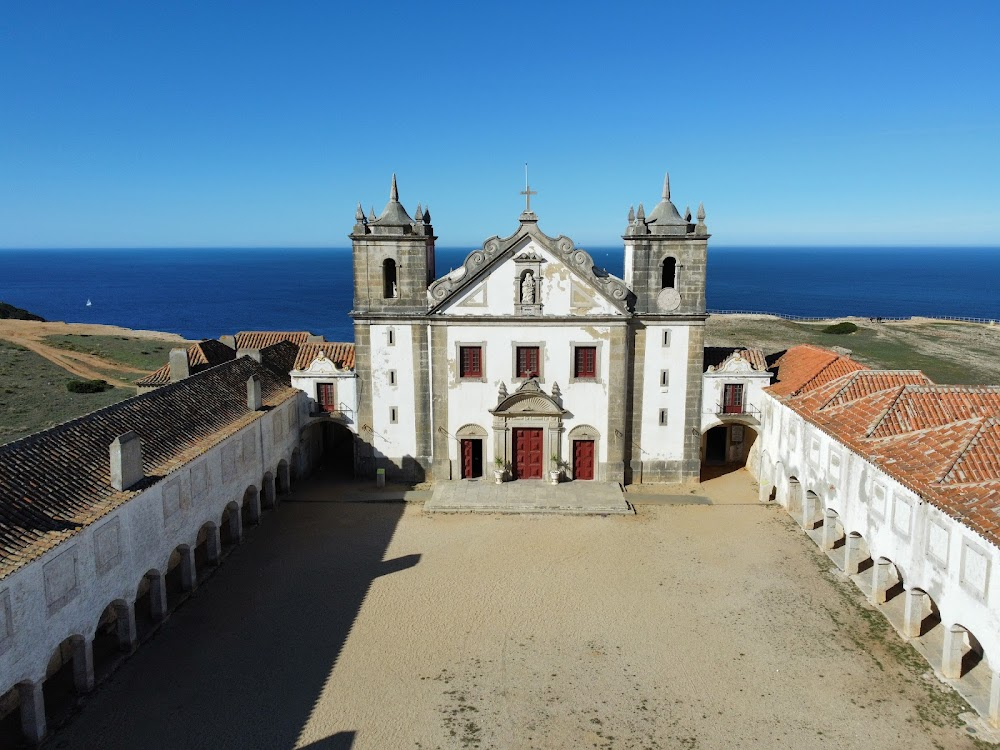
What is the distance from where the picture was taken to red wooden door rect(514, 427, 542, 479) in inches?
1363

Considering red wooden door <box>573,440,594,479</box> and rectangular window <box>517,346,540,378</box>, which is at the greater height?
rectangular window <box>517,346,540,378</box>

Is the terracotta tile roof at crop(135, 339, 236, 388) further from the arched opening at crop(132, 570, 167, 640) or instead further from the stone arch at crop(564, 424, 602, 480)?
the stone arch at crop(564, 424, 602, 480)

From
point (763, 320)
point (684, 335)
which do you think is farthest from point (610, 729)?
point (763, 320)

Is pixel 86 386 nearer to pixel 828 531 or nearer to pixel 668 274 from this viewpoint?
pixel 668 274

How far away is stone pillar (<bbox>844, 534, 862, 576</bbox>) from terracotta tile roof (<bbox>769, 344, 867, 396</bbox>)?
821cm

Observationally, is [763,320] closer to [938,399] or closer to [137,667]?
[938,399]

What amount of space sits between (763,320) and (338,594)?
255 ft

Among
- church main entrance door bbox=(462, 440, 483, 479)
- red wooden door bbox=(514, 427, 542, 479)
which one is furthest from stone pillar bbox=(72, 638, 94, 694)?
red wooden door bbox=(514, 427, 542, 479)

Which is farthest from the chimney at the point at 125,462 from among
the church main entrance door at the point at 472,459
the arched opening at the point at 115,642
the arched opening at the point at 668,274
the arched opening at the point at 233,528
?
the arched opening at the point at 668,274

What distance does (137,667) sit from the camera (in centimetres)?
2044

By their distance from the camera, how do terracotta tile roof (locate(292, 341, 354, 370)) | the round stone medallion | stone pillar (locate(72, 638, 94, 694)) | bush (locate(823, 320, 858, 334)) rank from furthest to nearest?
bush (locate(823, 320, 858, 334)), terracotta tile roof (locate(292, 341, 354, 370)), the round stone medallion, stone pillar (locate(72, 638, 94, 694))

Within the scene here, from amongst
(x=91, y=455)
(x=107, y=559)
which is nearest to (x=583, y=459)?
(x=91, y=455)

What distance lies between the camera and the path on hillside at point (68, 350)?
60469 mm

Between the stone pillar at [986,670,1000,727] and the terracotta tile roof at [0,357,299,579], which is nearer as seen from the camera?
the terracotta tile roof at [0,357,299,579]
